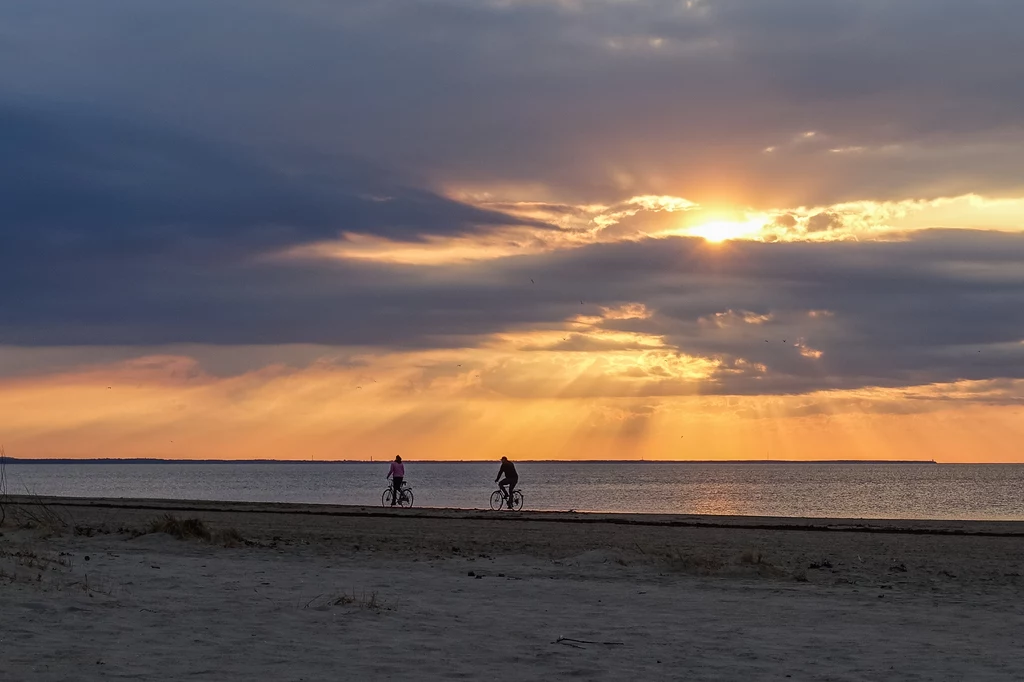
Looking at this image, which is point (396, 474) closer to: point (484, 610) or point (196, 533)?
point (196, 533)

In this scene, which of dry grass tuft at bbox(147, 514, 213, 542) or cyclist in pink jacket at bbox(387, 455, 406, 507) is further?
cyclist in pink jacket at bbox(387, 455, 406, 507)

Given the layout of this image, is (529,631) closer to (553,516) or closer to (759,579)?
(759,579)

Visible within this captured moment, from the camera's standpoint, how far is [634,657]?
35.8 ft

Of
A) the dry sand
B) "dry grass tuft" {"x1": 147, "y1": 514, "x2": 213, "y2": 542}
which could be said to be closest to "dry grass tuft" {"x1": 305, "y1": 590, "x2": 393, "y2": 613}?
the dry sand

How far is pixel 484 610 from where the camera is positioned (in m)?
13.7

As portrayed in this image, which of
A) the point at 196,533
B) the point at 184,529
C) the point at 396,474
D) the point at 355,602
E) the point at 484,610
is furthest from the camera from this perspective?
the point at 396,474

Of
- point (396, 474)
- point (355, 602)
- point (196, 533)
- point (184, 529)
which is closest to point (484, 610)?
point (355, 602)

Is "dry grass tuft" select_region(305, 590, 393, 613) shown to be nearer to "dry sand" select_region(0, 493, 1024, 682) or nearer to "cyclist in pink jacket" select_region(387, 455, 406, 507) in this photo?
"dry sand" select_region(0, 493, 1024, 682)

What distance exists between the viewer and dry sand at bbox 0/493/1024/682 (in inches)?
400

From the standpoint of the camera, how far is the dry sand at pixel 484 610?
10.2 metres

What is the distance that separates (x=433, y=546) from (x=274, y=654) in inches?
488

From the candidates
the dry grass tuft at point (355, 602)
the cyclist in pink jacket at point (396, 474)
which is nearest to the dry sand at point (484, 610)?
the dry grass tuft at point (355, 602)

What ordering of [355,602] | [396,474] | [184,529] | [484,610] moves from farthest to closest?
1. [396,474]
2. [184,529]
3. [484,610]
4. [355,602]

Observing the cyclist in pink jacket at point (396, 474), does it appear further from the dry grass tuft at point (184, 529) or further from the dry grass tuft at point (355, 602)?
the dry grass tuft at point (355, 602)
